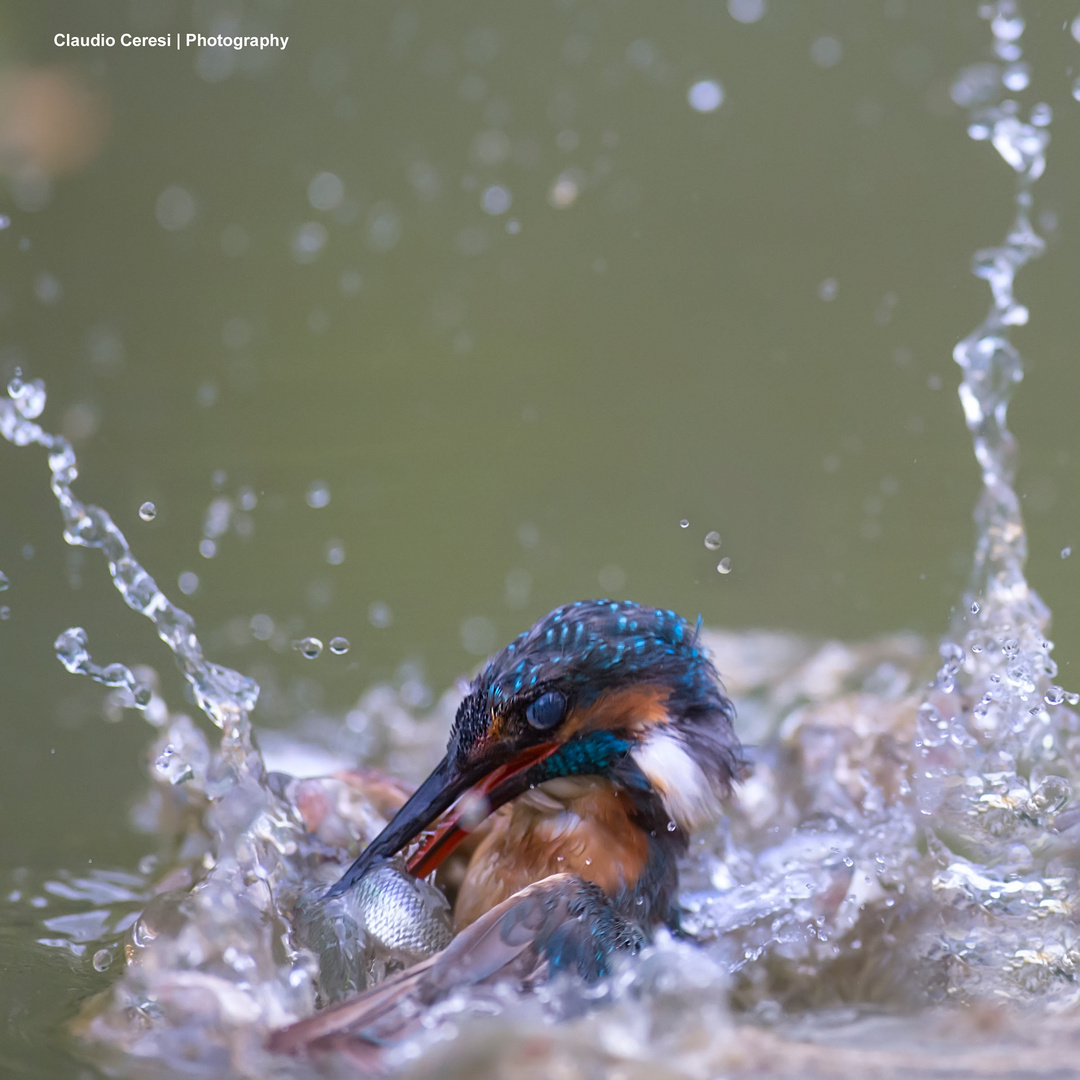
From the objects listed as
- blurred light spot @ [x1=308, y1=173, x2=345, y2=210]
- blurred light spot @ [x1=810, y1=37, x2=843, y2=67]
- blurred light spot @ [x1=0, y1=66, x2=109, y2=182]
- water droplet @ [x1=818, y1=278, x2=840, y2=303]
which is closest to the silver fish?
water droplet @ [x1=818, y1=278, x2=840, y2=303]

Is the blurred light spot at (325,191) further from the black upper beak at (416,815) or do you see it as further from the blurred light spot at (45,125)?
the black upper beak at (416,815)

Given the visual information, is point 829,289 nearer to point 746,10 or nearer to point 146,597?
point 746,10

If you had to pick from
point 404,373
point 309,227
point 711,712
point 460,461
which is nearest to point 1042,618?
point 711,712

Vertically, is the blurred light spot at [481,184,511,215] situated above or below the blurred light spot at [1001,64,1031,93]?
above

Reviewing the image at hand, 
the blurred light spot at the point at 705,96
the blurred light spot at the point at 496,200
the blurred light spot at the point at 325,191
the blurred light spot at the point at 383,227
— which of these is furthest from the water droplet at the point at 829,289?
the blurred light spot at the point at 325,191

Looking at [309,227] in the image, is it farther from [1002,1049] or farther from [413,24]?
[1002,1049]

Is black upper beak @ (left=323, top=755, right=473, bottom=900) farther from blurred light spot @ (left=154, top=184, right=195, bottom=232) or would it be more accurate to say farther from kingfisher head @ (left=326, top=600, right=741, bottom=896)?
blurred light spot @ (left=154, top=184, right=195, bottom=232)

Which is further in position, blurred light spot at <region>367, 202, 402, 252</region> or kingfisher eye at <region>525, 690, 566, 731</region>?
blurred light spot at <region>367, 202, 402, 252</region>
